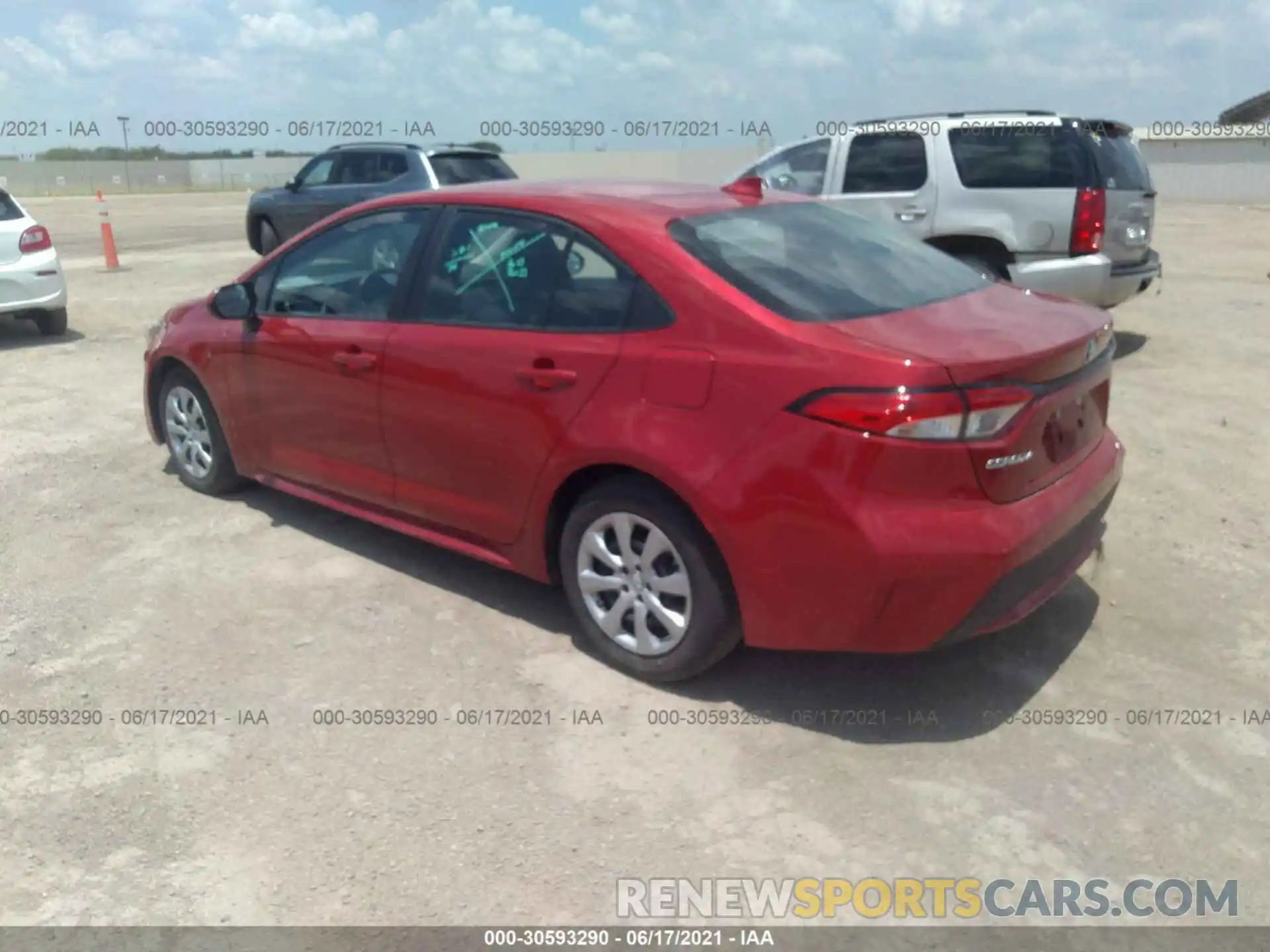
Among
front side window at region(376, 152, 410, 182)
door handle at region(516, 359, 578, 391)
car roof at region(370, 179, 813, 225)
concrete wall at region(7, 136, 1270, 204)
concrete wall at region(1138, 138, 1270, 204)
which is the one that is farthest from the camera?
concrete wall at region(1138, 138, 1270, 204)

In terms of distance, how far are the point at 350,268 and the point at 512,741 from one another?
7.39ft

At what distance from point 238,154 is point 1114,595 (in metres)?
77.6

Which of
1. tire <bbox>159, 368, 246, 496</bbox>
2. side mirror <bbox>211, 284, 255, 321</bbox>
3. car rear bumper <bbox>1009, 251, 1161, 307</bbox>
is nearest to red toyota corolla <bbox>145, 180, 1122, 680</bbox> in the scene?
side mirror <bbox>211, 284, 255, 321</bbox>

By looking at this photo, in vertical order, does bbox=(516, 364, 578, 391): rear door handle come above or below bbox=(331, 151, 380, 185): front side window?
below

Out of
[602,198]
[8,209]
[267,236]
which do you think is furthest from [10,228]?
[602,198]

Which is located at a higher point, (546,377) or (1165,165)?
(1165,165)

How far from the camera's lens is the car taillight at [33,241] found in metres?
9.99

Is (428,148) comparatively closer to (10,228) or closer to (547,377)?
(10,228)

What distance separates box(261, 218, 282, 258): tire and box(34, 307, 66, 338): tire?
5445 mm

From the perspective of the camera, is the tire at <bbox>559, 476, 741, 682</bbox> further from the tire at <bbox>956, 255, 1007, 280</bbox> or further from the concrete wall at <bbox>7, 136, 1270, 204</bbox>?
the concrete wall at <bbox>7, 136, 1270, 204</bbox>

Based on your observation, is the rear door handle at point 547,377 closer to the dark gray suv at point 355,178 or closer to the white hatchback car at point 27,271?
the white hatchback car at point 27,271

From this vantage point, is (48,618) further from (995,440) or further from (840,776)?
(995,440)

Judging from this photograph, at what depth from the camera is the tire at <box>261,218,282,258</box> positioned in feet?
51.6

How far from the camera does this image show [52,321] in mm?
10406
